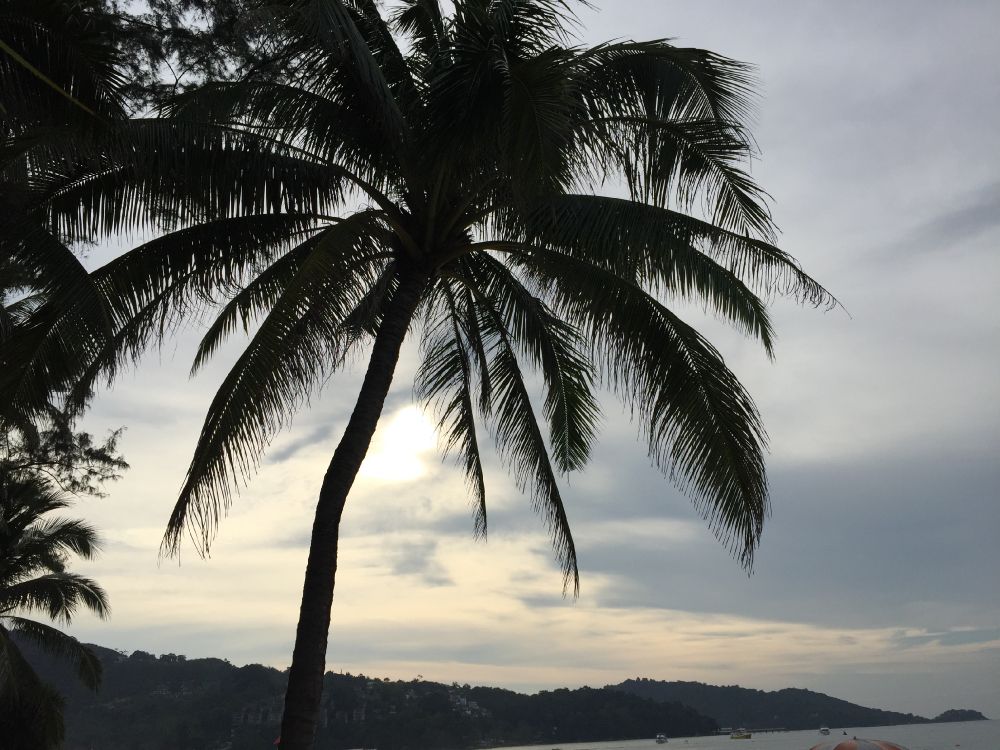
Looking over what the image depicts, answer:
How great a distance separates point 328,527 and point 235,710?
240 feet

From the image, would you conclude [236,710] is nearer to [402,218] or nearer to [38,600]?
[38,600]

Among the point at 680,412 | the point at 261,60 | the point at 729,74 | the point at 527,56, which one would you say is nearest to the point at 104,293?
the point at 261,60

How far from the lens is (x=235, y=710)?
7512cm

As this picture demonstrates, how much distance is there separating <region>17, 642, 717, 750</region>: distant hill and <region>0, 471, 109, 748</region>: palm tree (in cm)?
3853

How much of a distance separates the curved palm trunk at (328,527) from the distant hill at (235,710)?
5863 centimetres

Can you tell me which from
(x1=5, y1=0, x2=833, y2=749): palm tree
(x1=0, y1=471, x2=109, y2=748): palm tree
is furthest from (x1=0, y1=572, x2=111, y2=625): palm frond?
(x1=5, y1=0, x2=833, y2=749): palm tree

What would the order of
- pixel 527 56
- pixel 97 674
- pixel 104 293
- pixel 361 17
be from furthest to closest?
pixel 97 674 → pixel 361 17 → pixel 104 293 → pixel 527 56

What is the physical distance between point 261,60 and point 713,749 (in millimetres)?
134387

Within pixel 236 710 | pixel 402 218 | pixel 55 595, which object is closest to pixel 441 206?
pixel 402 218

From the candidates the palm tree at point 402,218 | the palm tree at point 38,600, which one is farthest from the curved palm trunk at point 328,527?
the palm tree at point 38,600

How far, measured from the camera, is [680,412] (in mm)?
8500

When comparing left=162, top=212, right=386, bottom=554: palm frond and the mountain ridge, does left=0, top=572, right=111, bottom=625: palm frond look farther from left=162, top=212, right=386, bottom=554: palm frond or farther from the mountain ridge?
the mountain ridge

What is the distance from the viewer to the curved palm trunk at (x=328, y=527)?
26.3ft

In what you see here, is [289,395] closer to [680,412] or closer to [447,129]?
[447,129]
